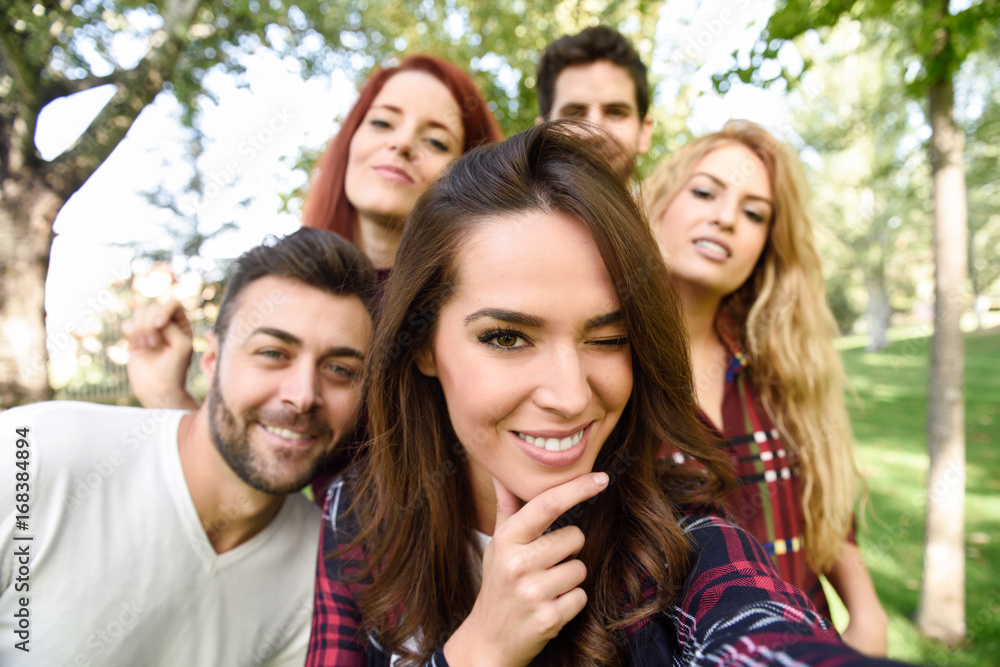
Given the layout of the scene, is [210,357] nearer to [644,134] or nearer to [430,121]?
[430,121]

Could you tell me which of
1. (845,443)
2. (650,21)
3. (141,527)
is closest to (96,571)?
(141,527)

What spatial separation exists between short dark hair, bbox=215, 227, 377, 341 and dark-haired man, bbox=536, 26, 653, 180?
1.64 meters

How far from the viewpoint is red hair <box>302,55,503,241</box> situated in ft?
11.4

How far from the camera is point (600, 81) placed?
3.62 m

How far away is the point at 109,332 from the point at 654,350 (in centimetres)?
1001

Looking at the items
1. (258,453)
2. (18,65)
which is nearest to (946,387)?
(258,453)

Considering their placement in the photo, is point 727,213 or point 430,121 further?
point 430,121

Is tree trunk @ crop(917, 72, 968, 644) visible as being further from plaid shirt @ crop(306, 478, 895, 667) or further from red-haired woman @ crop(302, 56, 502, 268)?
plaid shirt @ crop(306, 478, 895, 667)

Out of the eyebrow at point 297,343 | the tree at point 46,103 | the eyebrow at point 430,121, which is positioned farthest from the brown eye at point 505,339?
the tree at point 46,103

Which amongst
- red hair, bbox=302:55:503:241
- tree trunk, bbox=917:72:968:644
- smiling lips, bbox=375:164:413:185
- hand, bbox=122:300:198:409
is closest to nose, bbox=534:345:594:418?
smiling lips, bbox=375:164:413:185

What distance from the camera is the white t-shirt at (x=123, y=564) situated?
7.29ft

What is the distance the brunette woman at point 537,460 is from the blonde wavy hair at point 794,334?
104cm

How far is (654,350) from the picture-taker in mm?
1819

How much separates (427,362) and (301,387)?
658 millimetres
